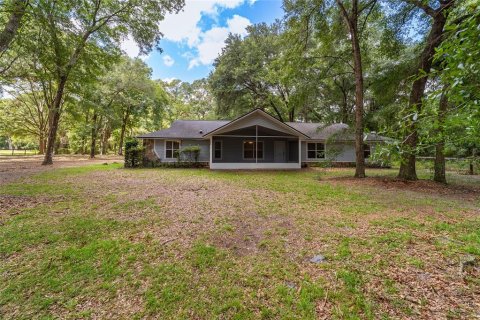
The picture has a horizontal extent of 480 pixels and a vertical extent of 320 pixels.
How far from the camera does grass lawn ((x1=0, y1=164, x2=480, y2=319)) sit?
2.38 metres

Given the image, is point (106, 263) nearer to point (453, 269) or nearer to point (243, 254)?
point (243, 254)

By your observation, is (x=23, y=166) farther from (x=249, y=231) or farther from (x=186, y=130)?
(x=249, y=231)

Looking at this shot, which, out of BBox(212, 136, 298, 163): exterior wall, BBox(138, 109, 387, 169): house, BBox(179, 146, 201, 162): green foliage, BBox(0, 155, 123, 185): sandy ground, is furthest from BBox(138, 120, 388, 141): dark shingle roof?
BBox(0, 155, 123, 185): sandy ground

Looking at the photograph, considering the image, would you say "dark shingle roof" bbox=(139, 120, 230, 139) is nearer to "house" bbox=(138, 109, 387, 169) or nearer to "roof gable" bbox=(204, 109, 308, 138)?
"house" bbox=(138, 109, 387, 169)

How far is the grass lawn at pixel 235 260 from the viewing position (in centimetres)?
238

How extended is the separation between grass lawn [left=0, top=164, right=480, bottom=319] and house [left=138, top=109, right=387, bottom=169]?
31.4 feet

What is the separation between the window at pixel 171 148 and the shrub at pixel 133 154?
1795 mm

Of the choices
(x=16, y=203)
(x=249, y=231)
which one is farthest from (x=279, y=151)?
(x=16, y=203)

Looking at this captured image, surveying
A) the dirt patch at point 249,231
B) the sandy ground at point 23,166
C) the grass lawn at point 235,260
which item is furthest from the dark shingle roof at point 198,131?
the dirt patch at point 249,231

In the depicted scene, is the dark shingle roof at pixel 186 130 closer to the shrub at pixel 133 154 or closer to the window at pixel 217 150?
the shrub at pixel 133 154

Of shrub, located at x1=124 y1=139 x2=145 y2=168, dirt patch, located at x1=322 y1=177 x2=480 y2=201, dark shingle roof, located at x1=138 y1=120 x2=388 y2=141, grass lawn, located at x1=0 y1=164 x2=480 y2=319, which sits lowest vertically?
grass lawn, located at x1=0 y1=164 x2=480 y2=319

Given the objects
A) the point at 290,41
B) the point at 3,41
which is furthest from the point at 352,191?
the point at 3,41

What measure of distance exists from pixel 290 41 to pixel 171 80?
102ft

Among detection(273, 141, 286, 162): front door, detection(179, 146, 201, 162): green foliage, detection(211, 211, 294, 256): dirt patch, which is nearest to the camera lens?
detection(211, 211, 294, 256): dirt patch
